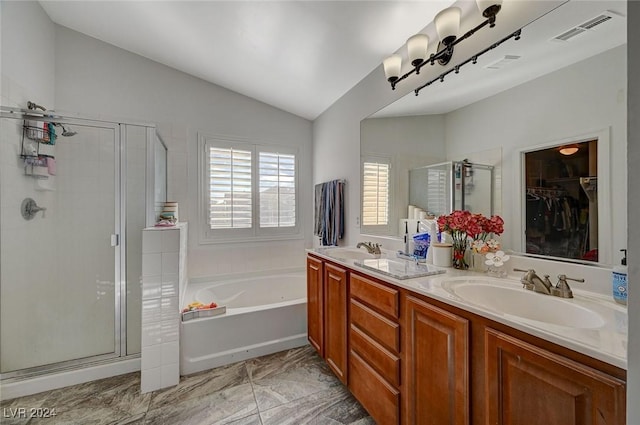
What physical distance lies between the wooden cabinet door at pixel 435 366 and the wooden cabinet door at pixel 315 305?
0.90 metres

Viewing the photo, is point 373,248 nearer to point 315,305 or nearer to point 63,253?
point 315,305

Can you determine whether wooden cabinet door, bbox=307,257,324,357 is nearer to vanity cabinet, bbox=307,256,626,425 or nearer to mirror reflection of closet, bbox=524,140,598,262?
vanity cabinet, bbox=307,256,626,425

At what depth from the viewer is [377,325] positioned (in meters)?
1.38

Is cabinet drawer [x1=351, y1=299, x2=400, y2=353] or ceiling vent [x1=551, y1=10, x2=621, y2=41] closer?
ceiling vent [x1=551, y1=10, x2=621, y2=41]

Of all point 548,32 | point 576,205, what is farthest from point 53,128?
point 576,205

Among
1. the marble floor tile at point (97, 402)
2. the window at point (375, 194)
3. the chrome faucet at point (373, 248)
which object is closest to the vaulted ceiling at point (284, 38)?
the window at point (375, 194)

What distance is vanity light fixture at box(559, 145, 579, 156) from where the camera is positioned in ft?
3.59

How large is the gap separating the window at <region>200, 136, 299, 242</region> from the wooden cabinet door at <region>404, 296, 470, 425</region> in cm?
241

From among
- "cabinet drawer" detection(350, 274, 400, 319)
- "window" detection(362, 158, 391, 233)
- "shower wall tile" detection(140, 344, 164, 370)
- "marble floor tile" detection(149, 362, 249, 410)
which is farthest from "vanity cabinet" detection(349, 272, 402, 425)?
"shower wall tile" detection(140, 344, 164, 370)

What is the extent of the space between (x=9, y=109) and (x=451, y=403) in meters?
3.18

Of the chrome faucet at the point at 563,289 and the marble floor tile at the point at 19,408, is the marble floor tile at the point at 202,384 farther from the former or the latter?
the chrome faucet at the point at 563,289

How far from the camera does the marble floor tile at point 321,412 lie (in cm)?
156

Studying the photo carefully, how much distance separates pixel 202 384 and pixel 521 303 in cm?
209

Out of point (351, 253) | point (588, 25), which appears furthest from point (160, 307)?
point (588, 25)
